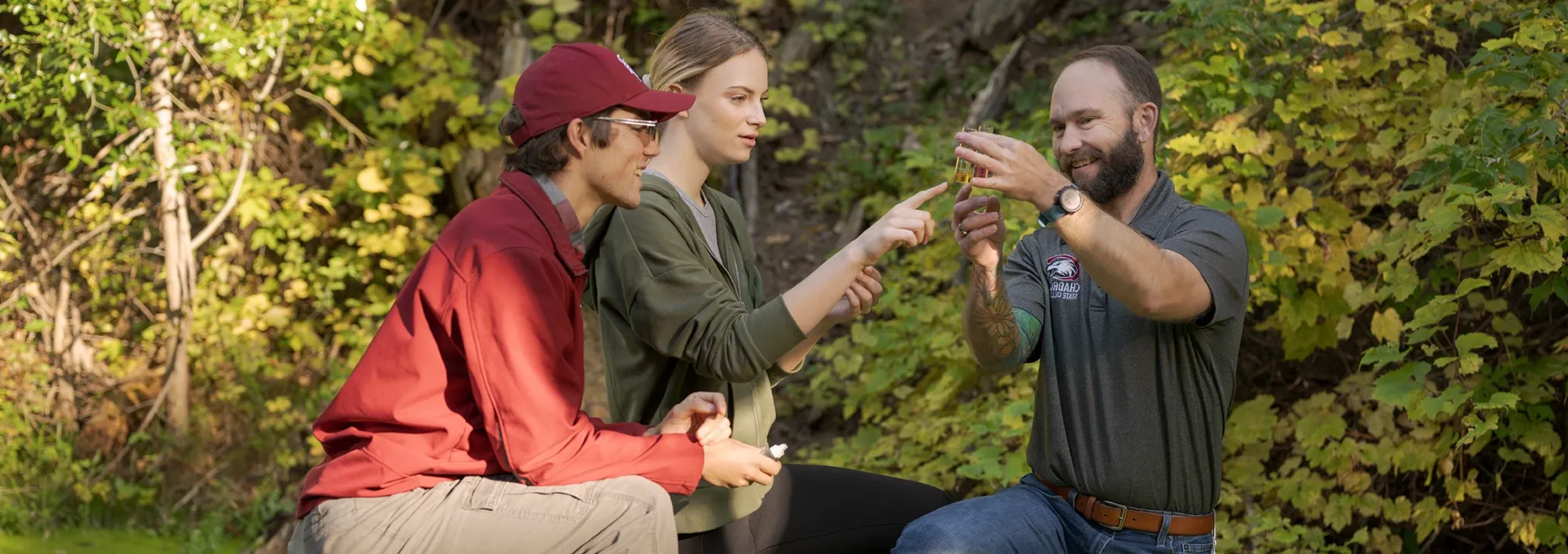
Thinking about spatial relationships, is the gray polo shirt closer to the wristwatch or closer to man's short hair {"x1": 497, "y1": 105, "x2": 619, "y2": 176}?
the wristwatch

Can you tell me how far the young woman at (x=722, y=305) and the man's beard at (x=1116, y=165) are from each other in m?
0.41

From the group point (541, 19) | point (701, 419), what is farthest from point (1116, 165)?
point (541, 19)

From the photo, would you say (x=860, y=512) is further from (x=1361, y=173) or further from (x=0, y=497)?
(x=0, y=497)

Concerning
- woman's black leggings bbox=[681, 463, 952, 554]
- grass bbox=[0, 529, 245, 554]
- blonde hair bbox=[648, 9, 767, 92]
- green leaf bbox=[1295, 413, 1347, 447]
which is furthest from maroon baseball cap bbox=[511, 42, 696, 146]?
grass bbox=[0, 529, 245, 554]

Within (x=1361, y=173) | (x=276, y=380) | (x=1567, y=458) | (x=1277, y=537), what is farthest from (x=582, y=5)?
(x=1567, y=458)

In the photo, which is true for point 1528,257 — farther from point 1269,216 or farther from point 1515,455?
point 1269,216

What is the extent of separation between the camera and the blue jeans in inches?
94.8

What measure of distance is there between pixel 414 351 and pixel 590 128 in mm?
508

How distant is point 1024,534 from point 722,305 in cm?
77

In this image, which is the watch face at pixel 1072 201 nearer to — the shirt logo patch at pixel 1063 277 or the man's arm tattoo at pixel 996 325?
the man's arm tattoo at pixel 996 325

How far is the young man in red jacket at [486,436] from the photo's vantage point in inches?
73.5

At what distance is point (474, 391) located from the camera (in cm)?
188

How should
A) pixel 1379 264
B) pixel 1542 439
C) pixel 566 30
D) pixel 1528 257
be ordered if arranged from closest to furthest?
pixel 1528 257, pixel 1542 439, pixel 1379 264, pixel 566 30

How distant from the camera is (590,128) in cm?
215
